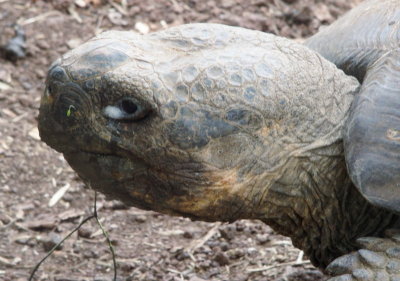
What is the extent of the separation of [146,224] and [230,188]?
1.96 meters

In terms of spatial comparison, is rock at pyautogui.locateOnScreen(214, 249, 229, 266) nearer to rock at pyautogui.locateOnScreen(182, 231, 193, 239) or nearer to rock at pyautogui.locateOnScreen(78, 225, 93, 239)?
rock at pyautogui.locateOnScreen(182, 231, 193, 239)

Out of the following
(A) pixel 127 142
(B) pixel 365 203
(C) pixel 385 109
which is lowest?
(B) pixel 365 203

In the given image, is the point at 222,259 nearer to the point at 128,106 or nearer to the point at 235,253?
the point at 235,253

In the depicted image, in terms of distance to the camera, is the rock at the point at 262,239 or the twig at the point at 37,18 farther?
the twig at the point at 37,18

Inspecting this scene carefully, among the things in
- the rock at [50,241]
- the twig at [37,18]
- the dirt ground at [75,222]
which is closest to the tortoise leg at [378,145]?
the dirt ground at [75,222]

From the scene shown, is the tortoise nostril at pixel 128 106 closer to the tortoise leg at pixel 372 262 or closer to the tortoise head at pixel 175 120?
the tortoise head at pixel 175 120

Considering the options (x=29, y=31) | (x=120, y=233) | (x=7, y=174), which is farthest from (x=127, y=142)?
(x=29, y=31)

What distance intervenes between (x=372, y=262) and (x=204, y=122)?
2.56 feet


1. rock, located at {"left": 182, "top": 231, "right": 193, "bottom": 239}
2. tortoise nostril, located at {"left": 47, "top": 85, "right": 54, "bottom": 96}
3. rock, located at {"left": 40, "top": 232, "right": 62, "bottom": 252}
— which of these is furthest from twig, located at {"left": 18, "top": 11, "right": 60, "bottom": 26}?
tortoise nostril, located at {"left": 47, "top": 85, "right": 54, "bottom": 96}

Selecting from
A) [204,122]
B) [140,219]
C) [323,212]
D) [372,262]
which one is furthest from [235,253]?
[204,122]

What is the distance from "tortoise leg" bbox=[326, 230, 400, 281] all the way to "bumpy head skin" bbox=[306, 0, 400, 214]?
0.16 metres

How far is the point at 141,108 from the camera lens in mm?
2941

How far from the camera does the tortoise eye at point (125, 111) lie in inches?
116

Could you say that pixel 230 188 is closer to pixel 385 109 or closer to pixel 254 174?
pixel 254 174
